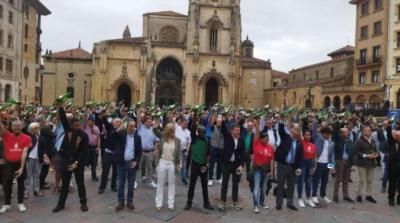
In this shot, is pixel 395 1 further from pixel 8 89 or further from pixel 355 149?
pixel 8 89

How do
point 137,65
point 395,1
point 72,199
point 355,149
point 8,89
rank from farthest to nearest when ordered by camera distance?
point 137,65
point 8,89
point 395,1
point 355,149
point 72,199

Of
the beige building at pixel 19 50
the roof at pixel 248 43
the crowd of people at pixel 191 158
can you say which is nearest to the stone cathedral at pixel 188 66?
the beige building at pixel 19 50

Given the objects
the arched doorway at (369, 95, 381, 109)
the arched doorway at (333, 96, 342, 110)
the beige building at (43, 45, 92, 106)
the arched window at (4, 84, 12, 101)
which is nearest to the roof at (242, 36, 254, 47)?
the beige building at (43, 45, 92, 106)

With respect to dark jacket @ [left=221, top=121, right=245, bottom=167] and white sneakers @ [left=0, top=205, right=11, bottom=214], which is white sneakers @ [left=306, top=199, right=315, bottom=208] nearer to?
dark jacket @ [left=221, top=121, right=245, bottom=167]

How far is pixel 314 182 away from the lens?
8.57m

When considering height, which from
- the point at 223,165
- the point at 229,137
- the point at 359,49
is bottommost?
the point at 223,165

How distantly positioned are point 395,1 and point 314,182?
115 feet

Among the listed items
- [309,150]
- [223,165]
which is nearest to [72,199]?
[223,165]

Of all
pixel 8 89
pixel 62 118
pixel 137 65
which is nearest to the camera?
pixel 62 118

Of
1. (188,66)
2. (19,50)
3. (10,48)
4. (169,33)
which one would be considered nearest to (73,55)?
(169,33)

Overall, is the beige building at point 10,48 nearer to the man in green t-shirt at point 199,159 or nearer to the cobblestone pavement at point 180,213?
the cobblestone pavement at point 180,213

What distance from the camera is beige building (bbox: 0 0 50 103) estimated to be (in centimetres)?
3859

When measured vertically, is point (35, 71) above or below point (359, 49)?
below

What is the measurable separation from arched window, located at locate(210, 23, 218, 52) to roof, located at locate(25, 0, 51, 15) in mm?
22079
